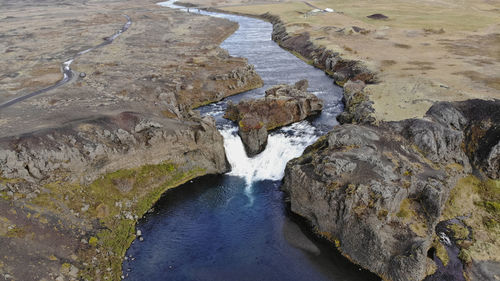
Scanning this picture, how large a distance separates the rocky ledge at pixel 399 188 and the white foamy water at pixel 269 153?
4.73 meters

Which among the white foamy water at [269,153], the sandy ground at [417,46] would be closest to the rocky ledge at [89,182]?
the white foamy water at [269,153]

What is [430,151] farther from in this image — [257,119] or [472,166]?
[257,119]

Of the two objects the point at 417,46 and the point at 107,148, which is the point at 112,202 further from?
the point at 417,46

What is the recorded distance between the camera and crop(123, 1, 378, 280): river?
36125 millimetres

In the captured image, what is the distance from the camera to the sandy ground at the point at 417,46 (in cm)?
6325

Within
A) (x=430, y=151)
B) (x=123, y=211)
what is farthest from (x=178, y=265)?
(x=430, y=151)

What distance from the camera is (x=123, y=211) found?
44.1 m

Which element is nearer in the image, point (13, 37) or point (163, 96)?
point (163, 96)

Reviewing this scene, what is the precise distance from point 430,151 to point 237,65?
203 feet

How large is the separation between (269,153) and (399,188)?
77.0 feet

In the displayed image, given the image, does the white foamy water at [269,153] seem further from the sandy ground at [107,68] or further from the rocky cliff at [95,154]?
the sandy ground at [107,68]

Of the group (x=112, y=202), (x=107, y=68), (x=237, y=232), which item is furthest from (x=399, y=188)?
(x=107, y=68)

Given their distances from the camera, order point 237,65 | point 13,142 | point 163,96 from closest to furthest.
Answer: point 13,142, point 163,96, point 237,65

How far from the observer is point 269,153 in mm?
57500
